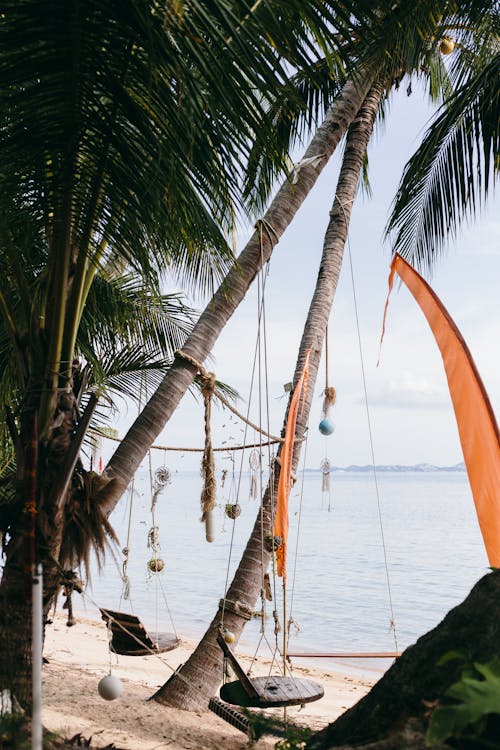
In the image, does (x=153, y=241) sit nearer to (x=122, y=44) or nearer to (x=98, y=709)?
(x=122, y=44)

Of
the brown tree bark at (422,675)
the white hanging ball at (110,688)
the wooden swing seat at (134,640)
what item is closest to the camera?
the brown tree bark at (422,675)

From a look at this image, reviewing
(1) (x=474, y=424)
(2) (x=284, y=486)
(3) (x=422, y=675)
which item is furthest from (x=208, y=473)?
(3) (x=422, y=675)

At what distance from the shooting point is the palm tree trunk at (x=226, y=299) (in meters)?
4.24

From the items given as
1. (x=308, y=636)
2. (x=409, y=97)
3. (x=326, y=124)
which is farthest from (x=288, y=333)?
(x=326, y=124)

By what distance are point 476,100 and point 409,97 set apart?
260 centimetres

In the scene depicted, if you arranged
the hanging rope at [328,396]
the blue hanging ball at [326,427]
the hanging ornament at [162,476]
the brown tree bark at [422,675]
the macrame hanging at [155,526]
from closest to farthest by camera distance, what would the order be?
the brown tree bark at [422,675] → the blue hanging ball at [326,427] → the hanging rope at [328,396] → the macrame hanging at [155,526] → the hanging ornament at [162,476]

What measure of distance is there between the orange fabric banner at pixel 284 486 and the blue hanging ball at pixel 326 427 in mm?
1025

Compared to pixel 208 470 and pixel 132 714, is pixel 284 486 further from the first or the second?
pixel 132 714

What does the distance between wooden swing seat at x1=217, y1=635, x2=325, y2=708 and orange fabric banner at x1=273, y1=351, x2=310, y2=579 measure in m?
0.96

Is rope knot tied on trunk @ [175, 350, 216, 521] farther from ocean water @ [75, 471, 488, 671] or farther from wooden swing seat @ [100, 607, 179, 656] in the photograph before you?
wooden swing seat @ [100, 607, 179, 656]

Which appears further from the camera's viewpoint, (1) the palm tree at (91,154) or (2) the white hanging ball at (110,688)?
(2) the white hanging ball at (110,688)

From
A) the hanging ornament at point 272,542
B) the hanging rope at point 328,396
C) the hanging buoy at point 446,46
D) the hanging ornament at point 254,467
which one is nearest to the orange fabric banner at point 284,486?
the hanging ornament at point 272,542

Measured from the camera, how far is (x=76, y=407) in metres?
3.50

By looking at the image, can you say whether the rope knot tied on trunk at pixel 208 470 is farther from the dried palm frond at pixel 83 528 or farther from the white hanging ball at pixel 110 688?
the dried palm frond at pixel 83 528
